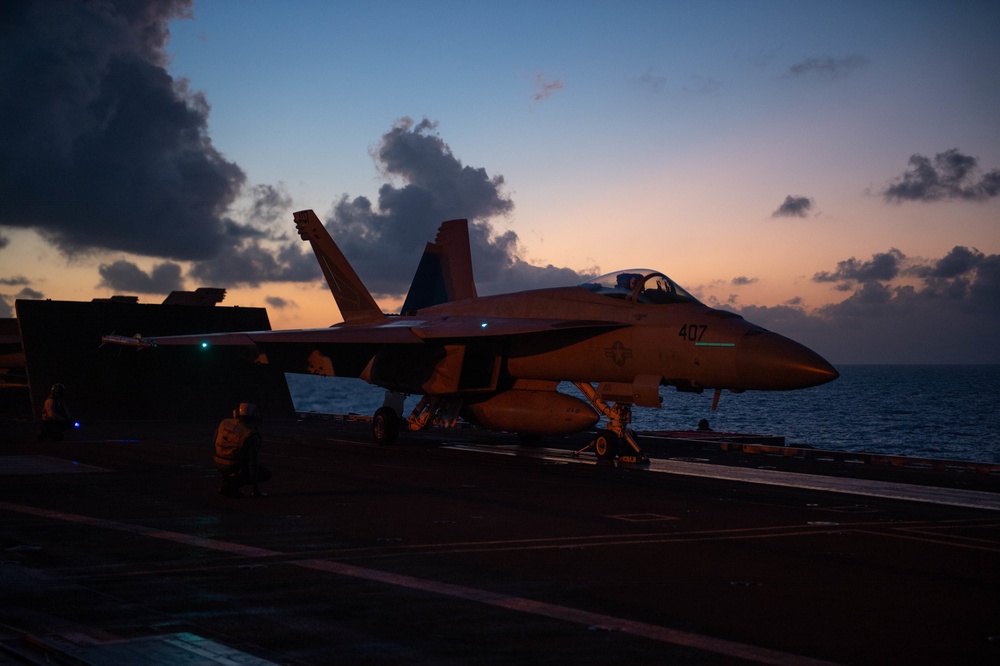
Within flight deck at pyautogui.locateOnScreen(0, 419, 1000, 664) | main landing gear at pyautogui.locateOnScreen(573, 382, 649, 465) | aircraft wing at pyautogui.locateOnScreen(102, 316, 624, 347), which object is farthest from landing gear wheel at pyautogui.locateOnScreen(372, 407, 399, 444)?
flight deck at pyautogui.locateOnScreen(0, 419, 1000, 664)

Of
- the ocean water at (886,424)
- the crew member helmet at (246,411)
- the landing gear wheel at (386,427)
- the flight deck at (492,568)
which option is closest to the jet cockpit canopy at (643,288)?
the flight deck at (492,568)

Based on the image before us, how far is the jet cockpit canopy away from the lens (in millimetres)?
17438

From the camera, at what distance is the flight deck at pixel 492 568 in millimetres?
5523

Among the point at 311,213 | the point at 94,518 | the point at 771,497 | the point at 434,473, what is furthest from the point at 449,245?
the point at 94,518

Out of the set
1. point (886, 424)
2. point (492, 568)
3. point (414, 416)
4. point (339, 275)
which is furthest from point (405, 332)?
point (886, 424)

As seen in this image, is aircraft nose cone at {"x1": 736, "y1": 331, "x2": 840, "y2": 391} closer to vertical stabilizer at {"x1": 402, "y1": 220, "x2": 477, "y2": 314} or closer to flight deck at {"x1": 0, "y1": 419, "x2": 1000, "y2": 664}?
flight deck at {"x1": 0, "y1": 419, "x2": 1000, "y2": 664}

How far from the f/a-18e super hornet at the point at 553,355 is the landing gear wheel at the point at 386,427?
0.03 m

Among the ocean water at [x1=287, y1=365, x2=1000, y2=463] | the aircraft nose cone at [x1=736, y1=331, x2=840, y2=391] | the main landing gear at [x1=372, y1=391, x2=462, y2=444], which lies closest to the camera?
the aircraft nose cone at [x1=736, y1=331, x2=840, y2=391]

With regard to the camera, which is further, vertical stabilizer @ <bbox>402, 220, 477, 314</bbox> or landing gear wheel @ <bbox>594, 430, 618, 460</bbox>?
vertical stabilizer @ <bbox>402, 220, 477, 314</bbox>

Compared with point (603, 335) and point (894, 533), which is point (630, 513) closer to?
point (894, 533)

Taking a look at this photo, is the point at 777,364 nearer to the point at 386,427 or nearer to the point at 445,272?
the point at 386,427

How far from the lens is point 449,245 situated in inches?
1101

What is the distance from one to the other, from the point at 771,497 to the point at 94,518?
8.84m

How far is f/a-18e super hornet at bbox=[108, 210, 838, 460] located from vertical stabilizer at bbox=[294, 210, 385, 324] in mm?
243
